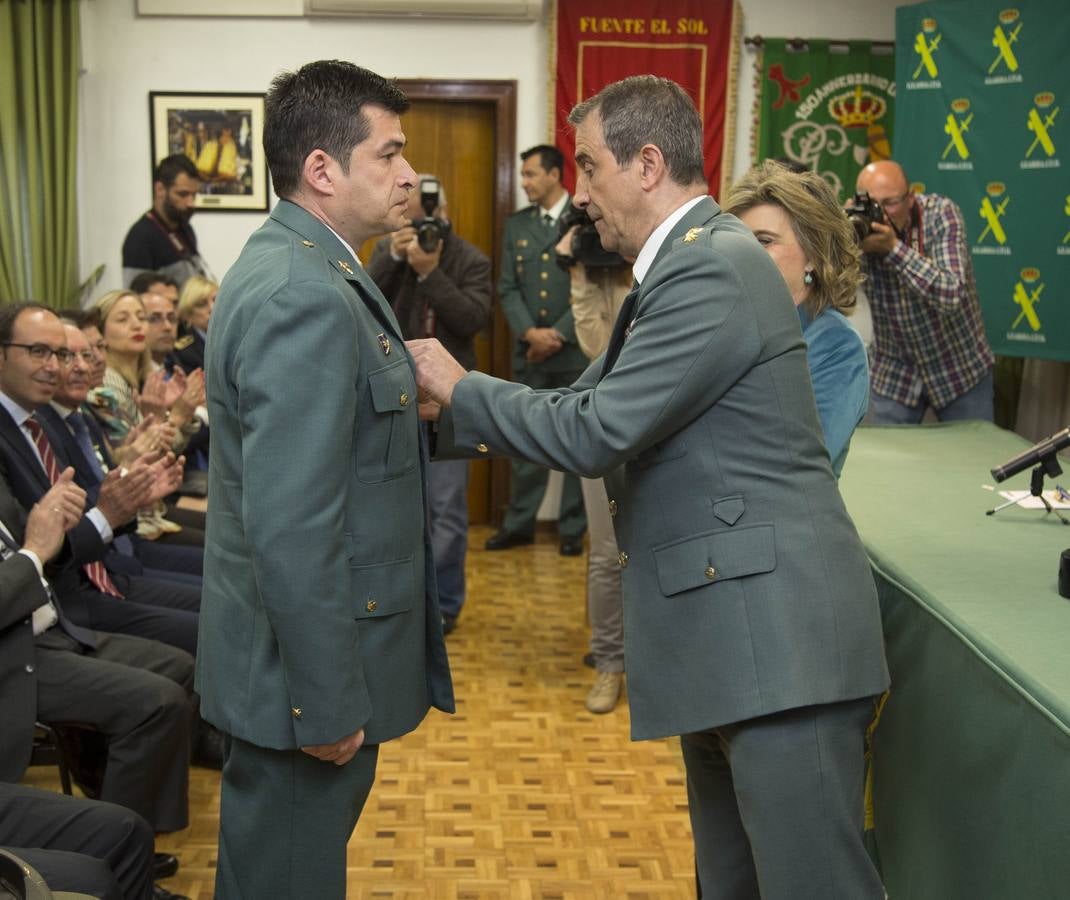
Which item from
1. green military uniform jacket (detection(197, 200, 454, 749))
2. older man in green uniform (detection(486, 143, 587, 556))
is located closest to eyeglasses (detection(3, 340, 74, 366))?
green military uniform jacket (detection(197, 200, 454, 749))

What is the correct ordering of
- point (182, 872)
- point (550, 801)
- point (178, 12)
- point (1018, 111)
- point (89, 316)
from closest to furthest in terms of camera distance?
point (182, 872) → point (550, 801) → point (89, 316) → point (1018, 111) → point (178, 12)

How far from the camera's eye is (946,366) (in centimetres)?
438

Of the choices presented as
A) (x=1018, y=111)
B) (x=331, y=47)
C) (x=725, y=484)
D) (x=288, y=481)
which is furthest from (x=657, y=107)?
(x=331, y=47)

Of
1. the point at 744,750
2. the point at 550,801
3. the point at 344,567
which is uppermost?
the point at 344,567

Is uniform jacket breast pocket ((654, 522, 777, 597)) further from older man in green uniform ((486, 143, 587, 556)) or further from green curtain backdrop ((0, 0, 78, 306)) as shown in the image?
green curtain backdrop ((0, 0, 78, 306))

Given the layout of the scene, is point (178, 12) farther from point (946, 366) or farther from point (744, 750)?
point (744, 750)

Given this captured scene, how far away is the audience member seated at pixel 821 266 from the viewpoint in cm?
226

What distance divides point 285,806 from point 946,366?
10.8 ft

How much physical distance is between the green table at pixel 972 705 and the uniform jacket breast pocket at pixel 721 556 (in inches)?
15.1

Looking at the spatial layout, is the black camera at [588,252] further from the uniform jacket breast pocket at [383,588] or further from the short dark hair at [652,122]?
the uniform jacket breast pocket at [383,588]

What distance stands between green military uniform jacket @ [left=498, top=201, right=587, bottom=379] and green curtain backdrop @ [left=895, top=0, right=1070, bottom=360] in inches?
64.8

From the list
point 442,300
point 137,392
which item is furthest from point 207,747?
point 442,300

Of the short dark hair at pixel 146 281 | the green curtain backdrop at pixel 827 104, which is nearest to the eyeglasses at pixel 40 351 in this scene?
the short dark hair at pixel 146 281

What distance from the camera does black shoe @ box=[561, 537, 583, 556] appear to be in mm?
5930
